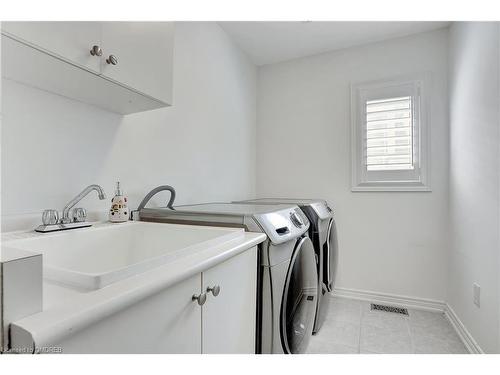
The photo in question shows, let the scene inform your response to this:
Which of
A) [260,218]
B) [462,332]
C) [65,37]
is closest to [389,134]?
[462,332]

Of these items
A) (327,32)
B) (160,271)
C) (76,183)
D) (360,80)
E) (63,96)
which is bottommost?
(160,271)

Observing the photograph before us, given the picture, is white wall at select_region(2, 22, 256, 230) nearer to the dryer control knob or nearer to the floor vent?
the dryer control knob

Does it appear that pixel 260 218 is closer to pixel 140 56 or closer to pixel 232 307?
pixel 232 307

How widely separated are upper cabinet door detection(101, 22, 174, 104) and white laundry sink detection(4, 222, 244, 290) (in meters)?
0.58

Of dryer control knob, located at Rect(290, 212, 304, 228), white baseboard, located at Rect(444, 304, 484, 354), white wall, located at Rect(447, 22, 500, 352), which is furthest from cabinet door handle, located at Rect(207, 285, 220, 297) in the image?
white baseboard, located at Rect(444, 304, 484, 354)

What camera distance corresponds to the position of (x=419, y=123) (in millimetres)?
2416

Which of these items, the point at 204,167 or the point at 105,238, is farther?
the point at 204,167

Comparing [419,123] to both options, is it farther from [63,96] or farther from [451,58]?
[63,96]

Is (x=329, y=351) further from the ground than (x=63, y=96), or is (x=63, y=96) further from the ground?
(x=63, y=96)

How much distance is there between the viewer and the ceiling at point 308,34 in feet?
7.60

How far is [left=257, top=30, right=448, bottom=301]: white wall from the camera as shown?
7.82 feet

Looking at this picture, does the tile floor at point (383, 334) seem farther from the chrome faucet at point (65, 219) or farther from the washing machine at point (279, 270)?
the chrome faucet at point (65, 219)

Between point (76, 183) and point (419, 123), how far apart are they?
103 inches
